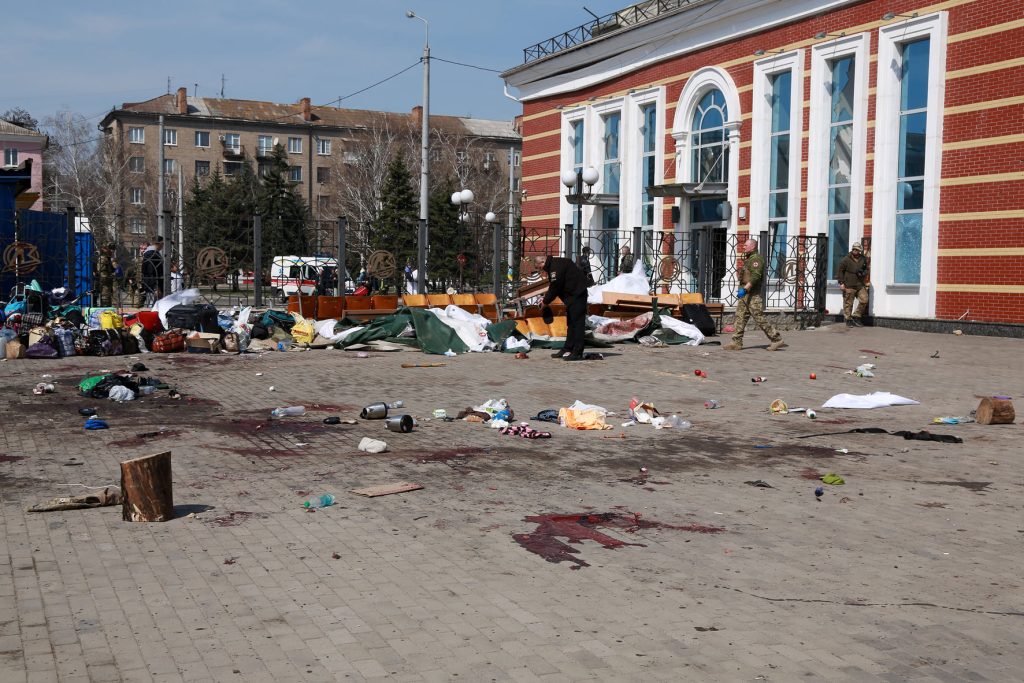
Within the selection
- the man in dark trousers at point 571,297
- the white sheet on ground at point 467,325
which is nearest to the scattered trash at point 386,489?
the man in dark trousers at point 571,297

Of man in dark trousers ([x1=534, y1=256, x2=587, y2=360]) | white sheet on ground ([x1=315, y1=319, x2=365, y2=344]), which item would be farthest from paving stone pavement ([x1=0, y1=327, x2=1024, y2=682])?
white sheet on ground ([x1=315, y1=319, x2=365, y2=344])

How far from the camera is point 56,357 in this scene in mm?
16734

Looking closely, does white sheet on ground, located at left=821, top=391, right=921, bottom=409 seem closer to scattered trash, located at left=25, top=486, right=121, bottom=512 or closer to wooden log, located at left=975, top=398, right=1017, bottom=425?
wooden log, located at left=975, top=398, right=1017, bottom=425

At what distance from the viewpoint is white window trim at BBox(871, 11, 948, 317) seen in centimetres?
2341

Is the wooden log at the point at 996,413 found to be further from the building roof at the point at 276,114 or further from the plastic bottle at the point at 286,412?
the building roof at the point at 276,114

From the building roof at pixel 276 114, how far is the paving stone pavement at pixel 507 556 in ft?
251

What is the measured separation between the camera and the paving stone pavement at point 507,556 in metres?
4.36

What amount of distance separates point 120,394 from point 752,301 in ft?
38.0

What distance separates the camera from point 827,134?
26.7 meters

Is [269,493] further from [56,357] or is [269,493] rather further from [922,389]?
[56,357]

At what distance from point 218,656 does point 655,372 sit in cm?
1195

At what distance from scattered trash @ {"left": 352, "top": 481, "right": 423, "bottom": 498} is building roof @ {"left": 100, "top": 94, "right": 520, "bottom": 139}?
78176 mm

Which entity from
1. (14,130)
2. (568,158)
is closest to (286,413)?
(568,158)

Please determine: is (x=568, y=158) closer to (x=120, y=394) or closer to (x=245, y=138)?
(x=120, y=394)
